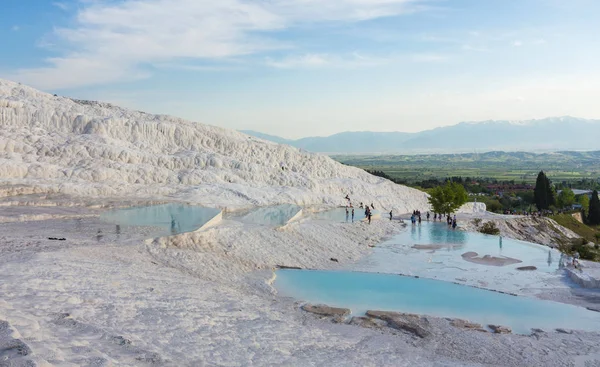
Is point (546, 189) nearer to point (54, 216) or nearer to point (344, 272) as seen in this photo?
point (344, 272)

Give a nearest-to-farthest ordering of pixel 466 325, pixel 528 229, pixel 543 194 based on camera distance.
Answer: pixel 466 325
pixel 528 229
pixel 543 194

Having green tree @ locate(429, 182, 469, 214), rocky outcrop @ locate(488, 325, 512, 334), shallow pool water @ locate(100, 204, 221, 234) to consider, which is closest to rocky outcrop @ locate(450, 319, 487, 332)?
rocky outcrop @ locate(488, 325, 512, 334)

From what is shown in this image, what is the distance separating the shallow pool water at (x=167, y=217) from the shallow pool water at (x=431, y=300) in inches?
199

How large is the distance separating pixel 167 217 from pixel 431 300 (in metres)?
13.5

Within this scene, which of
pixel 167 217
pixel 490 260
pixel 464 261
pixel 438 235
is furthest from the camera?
pixel 438 235

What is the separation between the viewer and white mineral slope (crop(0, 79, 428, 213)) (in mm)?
31359

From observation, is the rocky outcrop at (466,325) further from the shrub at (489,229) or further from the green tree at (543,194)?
the green tree at (543,194)

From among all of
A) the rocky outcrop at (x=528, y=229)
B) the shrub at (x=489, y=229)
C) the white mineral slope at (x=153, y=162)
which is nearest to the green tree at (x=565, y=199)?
the rocky outcrop at (x=528, y=229)

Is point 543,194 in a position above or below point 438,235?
below

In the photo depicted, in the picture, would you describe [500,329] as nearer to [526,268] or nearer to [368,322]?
[368,322]

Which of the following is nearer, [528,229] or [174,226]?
[174,226]

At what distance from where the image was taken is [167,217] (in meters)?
24.3

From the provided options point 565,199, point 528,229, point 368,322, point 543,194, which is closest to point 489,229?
point 528,229

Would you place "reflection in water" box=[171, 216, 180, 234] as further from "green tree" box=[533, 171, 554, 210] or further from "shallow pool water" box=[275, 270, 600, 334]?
"green tree" box=[533, 171, 554, 210]
